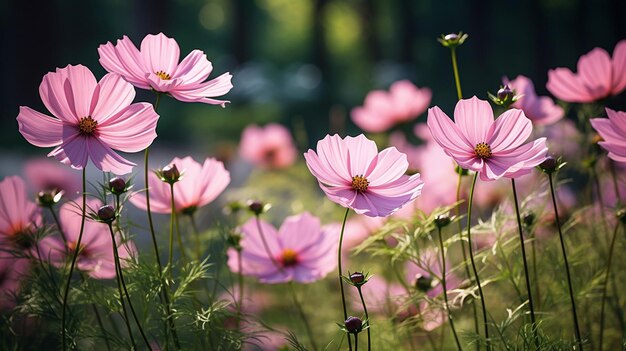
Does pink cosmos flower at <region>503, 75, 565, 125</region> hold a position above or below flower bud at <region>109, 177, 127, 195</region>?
above

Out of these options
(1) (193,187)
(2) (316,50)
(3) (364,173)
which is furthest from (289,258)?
(2) (316,50)

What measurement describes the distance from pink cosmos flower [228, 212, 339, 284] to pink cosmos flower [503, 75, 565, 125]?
290mm

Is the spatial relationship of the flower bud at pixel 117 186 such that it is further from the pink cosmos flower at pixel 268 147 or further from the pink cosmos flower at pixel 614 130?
the pink cosmos flower at pixel 268 147

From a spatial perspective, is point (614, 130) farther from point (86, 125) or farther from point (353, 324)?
point (86, 125)

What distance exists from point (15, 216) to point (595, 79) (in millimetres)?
698

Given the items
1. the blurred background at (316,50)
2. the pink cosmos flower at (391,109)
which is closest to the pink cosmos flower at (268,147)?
the blurred background at (316,50)

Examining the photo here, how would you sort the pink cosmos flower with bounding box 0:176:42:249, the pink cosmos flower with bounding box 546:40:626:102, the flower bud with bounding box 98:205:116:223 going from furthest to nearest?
the pink cosmos flower with bounding box 546:40:626:102
the pink cosmos flower with bounding box 0:176:42:249
the flower bud with bounding box 98:205:116:223

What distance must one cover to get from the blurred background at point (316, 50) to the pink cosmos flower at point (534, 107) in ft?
2.14

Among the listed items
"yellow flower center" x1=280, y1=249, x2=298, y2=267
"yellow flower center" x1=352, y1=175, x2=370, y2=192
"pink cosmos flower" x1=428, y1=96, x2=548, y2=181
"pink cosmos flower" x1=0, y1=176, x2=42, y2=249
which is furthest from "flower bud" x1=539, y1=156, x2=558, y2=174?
"pink cosmos flower" x1=0, y1=176, x2=42, y2=249

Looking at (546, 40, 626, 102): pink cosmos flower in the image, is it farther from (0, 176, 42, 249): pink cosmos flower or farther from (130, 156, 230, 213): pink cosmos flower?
(0, 176, 42, 249): pink cosmos flower

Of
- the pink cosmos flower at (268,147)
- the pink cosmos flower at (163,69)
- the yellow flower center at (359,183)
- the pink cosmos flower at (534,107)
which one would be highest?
the pink cosmos flower at (268,147)

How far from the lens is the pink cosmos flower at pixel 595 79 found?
788 mm

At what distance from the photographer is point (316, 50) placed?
9984 millimetres

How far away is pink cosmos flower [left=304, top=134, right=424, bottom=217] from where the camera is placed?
0.56 meters
